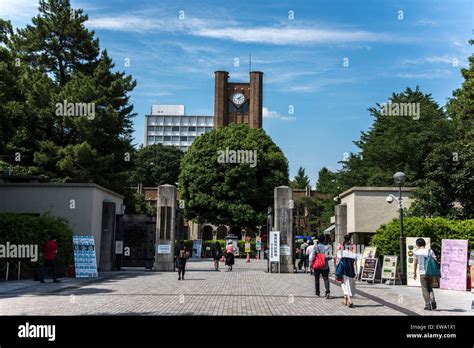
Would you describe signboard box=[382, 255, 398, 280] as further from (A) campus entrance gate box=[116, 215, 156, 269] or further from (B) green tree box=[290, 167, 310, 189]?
(B) green tree box=[290, 167, 310, 189]

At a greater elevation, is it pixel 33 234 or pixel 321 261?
pixel 33 234

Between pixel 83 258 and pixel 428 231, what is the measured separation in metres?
13.8

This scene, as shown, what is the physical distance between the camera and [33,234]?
20.1 meters

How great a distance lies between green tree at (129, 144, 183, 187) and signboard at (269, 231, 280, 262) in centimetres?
6014

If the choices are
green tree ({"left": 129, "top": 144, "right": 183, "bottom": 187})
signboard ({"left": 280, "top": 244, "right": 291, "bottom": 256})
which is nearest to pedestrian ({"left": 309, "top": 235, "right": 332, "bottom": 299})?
signboard ({"left": 280, "top": 244, "right": 291, "bottom": 256})

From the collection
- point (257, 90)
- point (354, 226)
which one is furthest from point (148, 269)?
point (257, 90)

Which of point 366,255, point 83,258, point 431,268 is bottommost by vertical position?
point 83,258

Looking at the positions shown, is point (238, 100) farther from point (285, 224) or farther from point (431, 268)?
point (431, 268)

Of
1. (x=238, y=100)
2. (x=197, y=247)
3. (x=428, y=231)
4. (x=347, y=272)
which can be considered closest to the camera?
(x=347, y=272)

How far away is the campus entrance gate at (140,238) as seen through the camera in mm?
27078

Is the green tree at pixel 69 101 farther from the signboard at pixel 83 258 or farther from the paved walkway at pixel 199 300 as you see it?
the paved walkway at pixel 199 300

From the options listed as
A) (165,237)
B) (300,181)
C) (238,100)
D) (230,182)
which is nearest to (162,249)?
(165,237)

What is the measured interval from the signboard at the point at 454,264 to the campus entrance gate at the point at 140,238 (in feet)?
48.5
